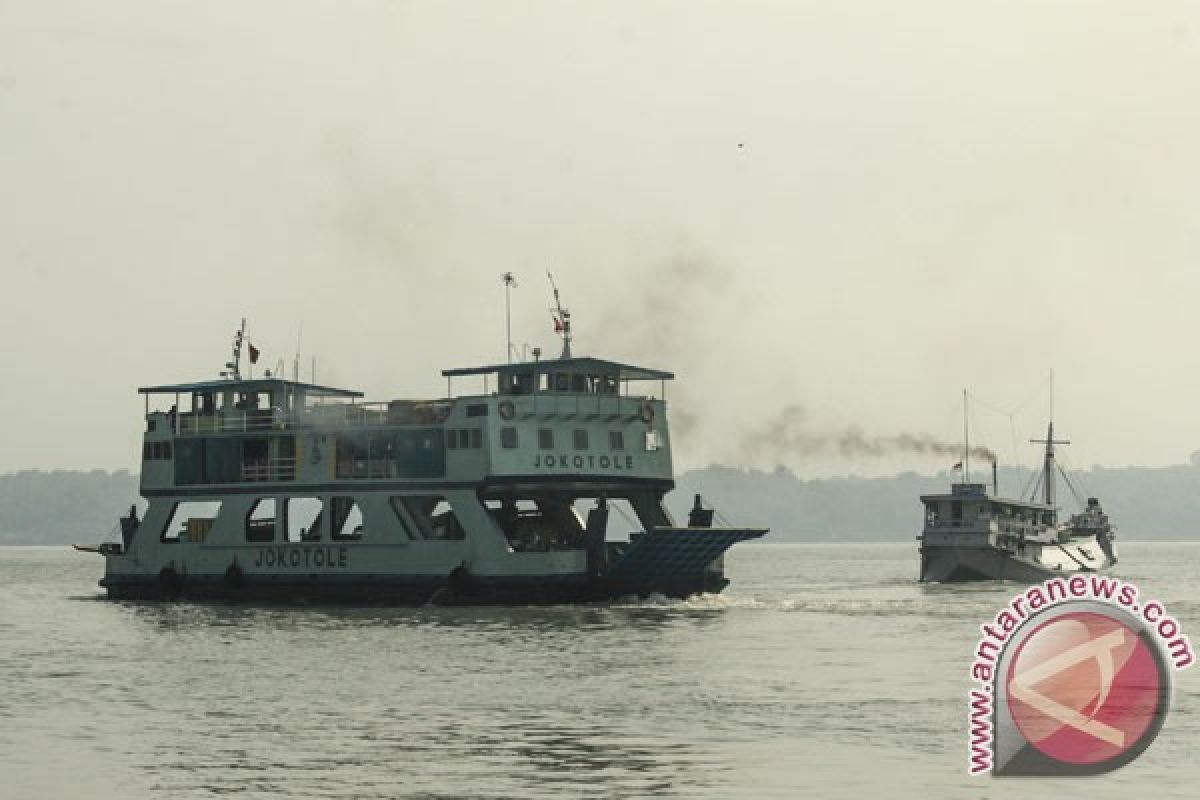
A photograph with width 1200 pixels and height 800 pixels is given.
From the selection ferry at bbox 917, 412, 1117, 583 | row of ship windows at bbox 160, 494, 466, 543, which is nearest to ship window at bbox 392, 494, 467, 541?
row of ship windows at bbox 160, 494, 466, 543

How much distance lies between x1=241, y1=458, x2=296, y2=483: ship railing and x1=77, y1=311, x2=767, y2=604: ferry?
7 cm

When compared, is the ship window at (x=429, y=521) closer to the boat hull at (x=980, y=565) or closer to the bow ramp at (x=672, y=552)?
the bow ramp at (x=672, y=552)

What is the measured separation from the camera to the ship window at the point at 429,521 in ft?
209

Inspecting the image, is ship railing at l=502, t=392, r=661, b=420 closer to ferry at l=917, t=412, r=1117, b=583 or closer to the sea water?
the sea water

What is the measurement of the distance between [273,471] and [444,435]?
8271mm

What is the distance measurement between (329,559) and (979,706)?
37548 millimetres

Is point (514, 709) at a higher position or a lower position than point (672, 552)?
lower

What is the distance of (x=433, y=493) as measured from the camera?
62938mm

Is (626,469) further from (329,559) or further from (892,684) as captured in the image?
(892,684)

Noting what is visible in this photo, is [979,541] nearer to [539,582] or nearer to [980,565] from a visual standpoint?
[980,565]

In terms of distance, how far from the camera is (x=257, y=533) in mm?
71750

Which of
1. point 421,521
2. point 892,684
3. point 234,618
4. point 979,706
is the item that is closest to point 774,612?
point 421,521

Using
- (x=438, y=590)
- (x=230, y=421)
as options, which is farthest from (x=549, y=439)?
(x=230, y=421)

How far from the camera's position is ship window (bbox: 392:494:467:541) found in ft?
209
